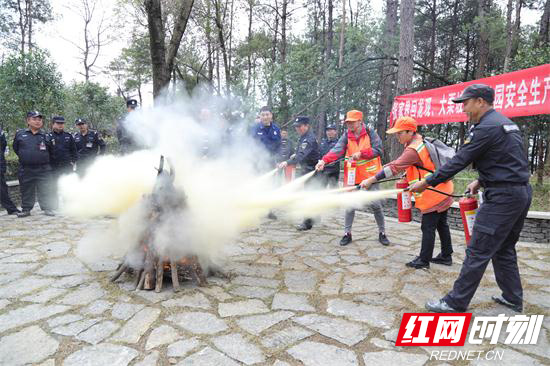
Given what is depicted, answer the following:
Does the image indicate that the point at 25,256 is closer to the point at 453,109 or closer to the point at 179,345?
the point at 179,345

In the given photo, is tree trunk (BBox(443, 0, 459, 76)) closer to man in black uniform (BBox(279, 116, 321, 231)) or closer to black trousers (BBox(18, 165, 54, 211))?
man in black uniform (BBox(279, 116, 321, 231))

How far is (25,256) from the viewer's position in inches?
209

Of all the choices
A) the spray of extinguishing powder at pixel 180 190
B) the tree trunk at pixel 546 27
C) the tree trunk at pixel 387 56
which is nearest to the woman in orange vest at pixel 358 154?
the spray of extinguishing powder at pixel 180 190

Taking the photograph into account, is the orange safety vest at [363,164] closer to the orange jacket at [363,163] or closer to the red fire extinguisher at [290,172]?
the orange jacket at [363,163]

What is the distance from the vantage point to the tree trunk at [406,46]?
9.33 meters

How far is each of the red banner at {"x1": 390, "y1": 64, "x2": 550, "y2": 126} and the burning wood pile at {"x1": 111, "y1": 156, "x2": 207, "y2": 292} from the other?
6687 mm

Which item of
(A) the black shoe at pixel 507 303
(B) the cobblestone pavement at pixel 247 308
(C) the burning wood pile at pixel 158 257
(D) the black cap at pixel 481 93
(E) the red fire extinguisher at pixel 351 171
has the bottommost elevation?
(B) the cobblestone pavement at pixel 247 308

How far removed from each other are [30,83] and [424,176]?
15.0 meters

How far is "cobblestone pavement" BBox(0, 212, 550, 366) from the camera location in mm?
2859

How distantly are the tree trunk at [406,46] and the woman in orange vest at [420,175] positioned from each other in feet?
18.3

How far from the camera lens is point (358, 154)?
5.70 metres

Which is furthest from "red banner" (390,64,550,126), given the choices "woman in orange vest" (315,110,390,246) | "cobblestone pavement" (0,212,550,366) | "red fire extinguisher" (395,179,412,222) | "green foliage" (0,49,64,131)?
"green foliage" (0,49,64,131)

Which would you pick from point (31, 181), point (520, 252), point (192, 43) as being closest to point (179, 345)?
point (520, 252)

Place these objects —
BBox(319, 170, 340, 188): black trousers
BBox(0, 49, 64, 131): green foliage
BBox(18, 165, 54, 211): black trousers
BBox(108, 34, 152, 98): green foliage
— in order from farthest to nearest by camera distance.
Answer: BBox(108, 34, 152, 98): green foliage
BBox(0, 49, 64, 131): green foliage
BBox(18, 165, 54, 211): black trousers
BBox(319, 170, 340, 188): black trousers
